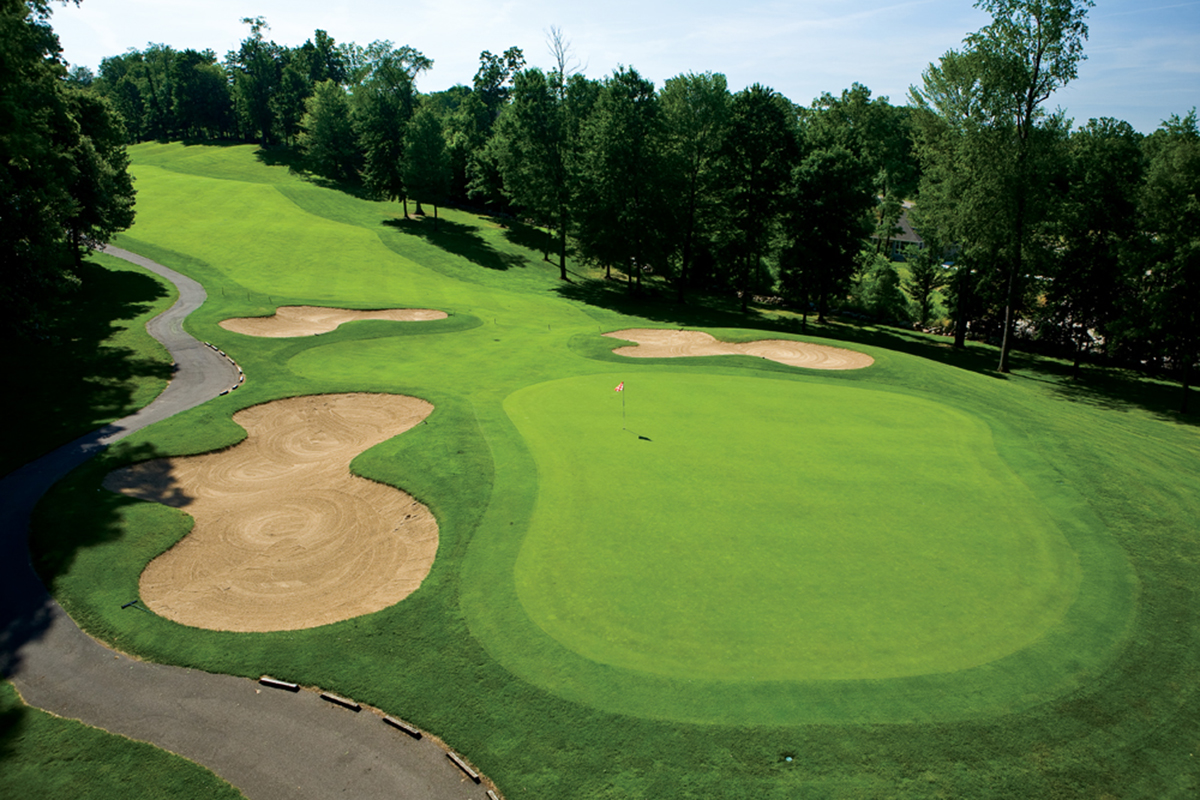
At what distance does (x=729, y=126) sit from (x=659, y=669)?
5359cm

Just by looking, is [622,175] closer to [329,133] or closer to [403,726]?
[403,726]

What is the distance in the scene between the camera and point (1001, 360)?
4547 cm

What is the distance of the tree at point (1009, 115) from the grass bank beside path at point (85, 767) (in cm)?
5021

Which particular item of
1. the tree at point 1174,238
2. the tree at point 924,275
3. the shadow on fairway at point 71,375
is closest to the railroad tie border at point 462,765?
the shadow on fairway at point 71,375

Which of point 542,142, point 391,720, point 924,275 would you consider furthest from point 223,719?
point 924,275

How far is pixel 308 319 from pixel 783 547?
39.4m

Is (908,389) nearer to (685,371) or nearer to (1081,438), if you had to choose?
(1081,438)

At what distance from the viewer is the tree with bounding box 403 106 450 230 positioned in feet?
248

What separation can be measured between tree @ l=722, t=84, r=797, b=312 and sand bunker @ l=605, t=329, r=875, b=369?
18642 millimetres

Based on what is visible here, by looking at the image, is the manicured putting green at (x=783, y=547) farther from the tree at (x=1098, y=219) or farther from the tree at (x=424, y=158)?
the tree at (x=424, y=158)

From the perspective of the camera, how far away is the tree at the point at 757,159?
178 ft

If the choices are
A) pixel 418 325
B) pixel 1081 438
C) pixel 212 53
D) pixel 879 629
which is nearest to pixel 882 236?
pixel 1081 438

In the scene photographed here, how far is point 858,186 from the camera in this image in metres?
52.4

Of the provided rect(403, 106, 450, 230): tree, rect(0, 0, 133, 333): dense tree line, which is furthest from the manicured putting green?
rect(403, 106, 450, 230): tree
